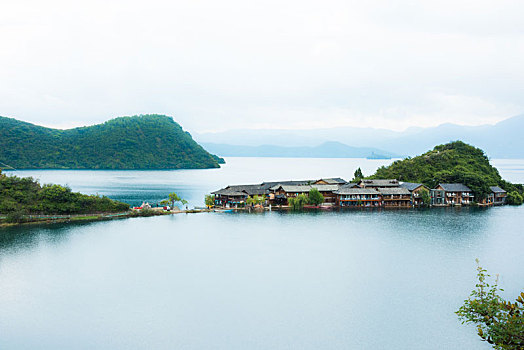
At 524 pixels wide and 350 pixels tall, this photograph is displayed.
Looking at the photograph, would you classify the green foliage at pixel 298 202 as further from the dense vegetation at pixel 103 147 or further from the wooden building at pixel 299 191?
the dense vegetation at pixel 103 147

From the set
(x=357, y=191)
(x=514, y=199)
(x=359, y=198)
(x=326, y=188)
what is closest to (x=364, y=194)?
(x=359, y=198)

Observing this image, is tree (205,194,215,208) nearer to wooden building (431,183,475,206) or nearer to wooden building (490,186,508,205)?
wooden building (431,183,475,206)

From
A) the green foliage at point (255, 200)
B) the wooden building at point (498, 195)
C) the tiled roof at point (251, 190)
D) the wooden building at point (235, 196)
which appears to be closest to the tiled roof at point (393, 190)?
the wooden building at point (498, 195)

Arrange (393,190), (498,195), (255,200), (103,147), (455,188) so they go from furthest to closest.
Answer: (103,147) < (498,195) < (455,188) < (393,190) < (255,200)

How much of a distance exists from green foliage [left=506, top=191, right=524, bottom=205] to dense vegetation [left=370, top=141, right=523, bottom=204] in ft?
0.55

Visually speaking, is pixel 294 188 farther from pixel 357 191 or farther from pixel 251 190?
Answer: pixel 357 191

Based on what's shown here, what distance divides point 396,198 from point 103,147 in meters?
113

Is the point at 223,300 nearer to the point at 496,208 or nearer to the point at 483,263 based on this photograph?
the point at 483,263

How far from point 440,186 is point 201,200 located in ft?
102

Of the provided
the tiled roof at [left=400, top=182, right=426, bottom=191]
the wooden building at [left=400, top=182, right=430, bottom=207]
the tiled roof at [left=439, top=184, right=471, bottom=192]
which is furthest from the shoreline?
the tiled roof at [left=439, top=184, right=471, bottom=192]

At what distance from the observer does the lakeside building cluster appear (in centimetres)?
4538

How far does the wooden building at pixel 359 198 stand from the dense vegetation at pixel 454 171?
10193 millimetres

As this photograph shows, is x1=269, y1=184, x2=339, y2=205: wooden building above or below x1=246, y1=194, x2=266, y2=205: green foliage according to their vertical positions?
above

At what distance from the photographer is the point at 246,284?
18.7m
